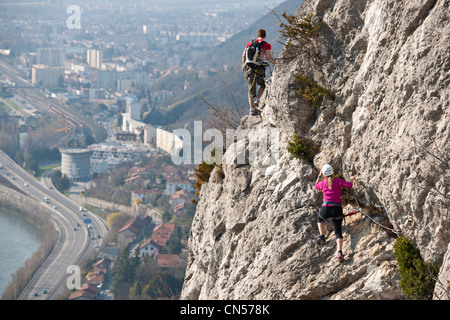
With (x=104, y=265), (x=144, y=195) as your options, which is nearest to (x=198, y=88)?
(x=144, y=195)

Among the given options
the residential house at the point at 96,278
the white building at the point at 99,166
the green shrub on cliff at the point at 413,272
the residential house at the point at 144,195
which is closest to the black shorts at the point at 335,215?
the green shrub on cliff at the point at 413,272

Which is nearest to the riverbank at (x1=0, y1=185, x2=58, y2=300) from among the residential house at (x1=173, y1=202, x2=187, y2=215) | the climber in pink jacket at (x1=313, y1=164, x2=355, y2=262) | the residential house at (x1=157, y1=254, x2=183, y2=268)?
the residential house at (x1=157, y1=254, x2=183, y2=268)

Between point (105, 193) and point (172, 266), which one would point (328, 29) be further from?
point (105, 193)

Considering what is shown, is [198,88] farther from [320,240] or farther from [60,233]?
[320,240]

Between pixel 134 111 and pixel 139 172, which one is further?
pixel 134 111
